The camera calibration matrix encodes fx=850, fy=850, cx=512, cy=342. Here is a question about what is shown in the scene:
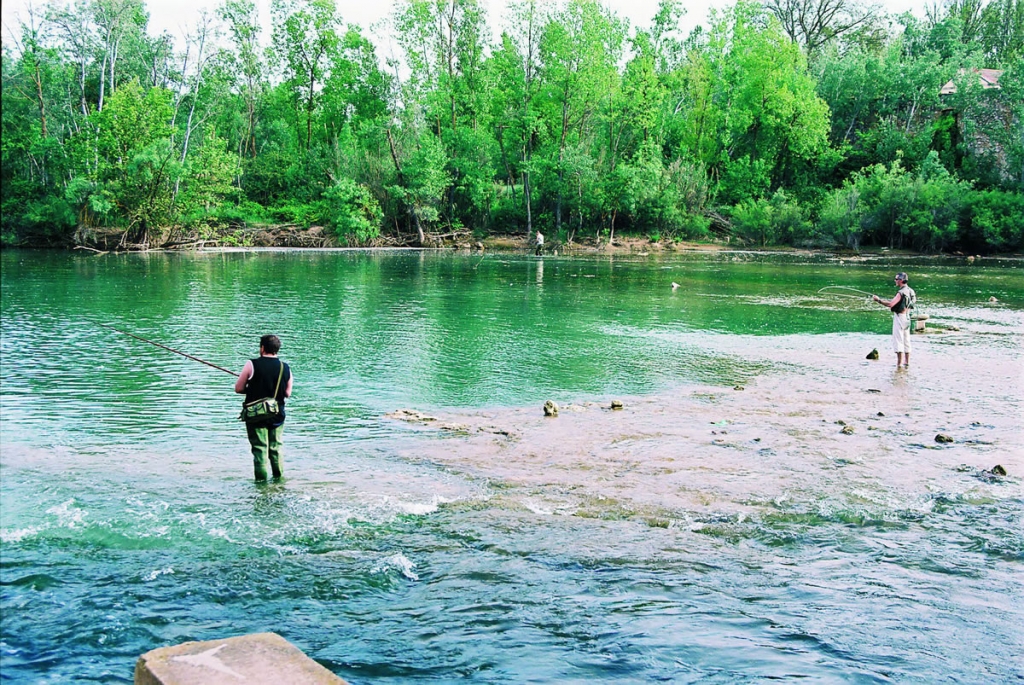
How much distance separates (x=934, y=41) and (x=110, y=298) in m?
76.1

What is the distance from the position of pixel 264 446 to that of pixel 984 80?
76135 millimetres

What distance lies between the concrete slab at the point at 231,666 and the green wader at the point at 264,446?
6.89m

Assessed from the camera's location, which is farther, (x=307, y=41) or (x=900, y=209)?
(x=307, y=41)

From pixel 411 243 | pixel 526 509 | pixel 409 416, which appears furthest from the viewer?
pixel 411 243

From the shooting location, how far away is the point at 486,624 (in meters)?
7.07

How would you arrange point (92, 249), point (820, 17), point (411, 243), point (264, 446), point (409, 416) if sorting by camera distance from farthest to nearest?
point (820, 17), point (411, 243), point (92, 249), point (409, 416), point (264, 446)

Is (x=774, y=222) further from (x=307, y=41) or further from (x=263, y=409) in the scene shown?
(x=263, y=409)

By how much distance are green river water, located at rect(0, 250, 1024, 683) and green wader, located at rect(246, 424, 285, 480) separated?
31 centimetres

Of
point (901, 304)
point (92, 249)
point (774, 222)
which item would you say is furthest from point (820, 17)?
point (901, 304)

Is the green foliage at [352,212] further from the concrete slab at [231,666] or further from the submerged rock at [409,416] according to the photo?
the concrete slab at [231,666]

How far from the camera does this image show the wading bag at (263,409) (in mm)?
10438

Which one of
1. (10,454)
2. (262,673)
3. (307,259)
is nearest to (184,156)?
(307,259)

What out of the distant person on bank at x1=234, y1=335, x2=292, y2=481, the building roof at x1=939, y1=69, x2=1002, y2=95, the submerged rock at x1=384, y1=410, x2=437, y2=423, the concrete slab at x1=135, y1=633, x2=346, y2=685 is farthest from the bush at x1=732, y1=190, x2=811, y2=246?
the concrete slab at x1=135, y1=633, x2=346, y2=685

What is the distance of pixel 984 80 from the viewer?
2753 inches
